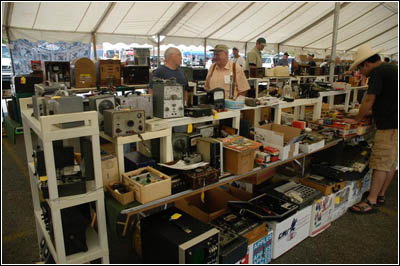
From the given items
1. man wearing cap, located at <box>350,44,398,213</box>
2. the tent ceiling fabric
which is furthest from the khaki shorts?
the tent ceiling fabric

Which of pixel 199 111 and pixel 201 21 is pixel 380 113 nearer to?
pixel 199 111

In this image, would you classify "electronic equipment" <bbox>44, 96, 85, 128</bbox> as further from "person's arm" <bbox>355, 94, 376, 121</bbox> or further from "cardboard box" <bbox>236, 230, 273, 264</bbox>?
"person's arm" <bbox>355, 94, 376, 121</bbox>

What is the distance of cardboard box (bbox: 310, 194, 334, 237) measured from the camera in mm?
2451

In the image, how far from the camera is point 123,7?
20.2 feet

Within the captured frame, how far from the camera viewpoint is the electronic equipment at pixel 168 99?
2031 mm

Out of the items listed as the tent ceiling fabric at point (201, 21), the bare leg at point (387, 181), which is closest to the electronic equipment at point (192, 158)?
the bare leg at point (387, 181)

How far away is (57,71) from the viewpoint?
4844 millimetres

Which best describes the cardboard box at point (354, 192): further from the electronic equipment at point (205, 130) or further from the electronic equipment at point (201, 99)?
the electronic equipment at point (201, 99)

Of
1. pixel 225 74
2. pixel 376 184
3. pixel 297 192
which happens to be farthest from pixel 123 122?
pixel 376 184

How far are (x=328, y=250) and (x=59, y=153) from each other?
2138 millimetres

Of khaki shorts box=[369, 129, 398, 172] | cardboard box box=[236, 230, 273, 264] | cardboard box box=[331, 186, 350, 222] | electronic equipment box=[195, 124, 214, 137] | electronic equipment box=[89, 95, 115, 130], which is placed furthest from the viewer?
khaki shorts box=[369, 129, 398, 172]

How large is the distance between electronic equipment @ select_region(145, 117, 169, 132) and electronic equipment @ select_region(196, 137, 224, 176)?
293 millimetres

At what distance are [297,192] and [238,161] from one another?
0.87 metres

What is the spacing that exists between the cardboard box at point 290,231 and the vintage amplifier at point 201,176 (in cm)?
64
